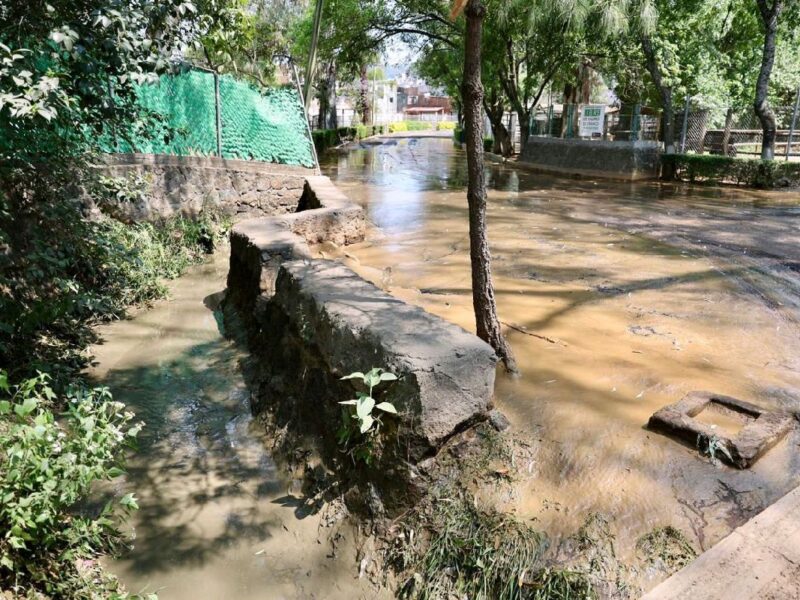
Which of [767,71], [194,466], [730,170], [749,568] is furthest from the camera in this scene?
[730,170]

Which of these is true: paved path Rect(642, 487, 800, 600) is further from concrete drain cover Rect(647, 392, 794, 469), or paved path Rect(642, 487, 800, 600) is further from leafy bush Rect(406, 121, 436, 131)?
leafy bush Rect(406, 121, 436, 131)

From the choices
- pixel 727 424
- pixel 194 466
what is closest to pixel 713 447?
pixel 727 424

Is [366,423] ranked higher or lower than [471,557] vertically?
higher

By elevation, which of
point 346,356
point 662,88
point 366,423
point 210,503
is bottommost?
point 210,503

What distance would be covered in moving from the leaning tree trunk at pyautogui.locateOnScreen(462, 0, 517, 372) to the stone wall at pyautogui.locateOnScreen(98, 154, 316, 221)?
4.48m

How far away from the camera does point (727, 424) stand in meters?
3.30

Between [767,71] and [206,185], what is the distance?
12662 millimetres

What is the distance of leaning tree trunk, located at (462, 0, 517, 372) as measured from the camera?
3.54 meters

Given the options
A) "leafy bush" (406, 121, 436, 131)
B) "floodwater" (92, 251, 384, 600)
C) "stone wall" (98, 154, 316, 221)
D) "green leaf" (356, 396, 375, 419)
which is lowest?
"floodwater" (92, 251, 384, 600)

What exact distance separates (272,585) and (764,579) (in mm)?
1946

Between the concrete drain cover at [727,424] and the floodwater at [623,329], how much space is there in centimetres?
6

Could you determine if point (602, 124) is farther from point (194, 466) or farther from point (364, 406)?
point (364, 406)

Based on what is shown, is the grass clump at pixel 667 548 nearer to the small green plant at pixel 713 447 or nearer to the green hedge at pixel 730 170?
the small green plant at pixel 713 447

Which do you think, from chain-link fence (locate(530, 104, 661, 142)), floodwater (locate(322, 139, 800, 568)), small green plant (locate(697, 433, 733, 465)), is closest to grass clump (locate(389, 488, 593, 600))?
floodwater (locate(322, 139, 800, 568))
